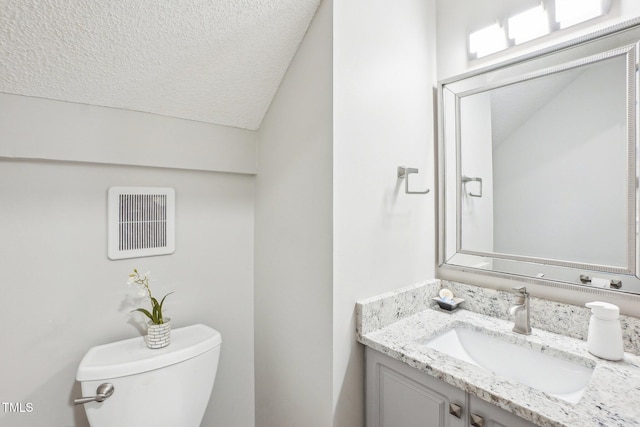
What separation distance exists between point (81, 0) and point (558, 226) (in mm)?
1693

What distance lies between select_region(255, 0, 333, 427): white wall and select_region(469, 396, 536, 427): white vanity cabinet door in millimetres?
440

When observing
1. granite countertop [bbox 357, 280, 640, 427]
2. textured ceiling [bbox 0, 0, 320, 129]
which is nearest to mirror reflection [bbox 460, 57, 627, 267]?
granite countertop [bbox 357, 280, 640, 427]

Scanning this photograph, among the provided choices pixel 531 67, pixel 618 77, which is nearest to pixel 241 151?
pixel 531 67

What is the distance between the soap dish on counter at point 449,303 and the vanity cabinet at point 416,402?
17.3 inches

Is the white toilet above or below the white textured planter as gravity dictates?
below

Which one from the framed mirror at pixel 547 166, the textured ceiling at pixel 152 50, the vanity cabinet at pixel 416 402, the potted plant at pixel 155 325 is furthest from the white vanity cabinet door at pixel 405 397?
the textured ceiling at pixel 152 50

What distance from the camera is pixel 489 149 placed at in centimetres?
134

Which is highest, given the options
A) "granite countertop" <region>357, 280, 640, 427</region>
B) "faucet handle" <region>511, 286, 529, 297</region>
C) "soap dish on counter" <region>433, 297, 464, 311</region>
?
"faucet handle" <region>511, 286, 529, 297</region>

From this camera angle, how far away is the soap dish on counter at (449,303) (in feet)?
4.42

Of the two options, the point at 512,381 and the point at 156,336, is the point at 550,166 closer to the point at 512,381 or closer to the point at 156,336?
the point at 512,381

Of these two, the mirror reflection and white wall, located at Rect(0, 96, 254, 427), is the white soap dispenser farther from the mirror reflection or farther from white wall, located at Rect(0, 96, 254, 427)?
white wall, located at Rect(0, 96, 254, 427)

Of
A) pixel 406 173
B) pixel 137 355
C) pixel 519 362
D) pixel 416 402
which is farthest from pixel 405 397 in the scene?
pixel 137 355

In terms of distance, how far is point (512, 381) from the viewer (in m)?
0.84

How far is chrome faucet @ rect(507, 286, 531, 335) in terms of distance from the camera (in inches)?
44.5
